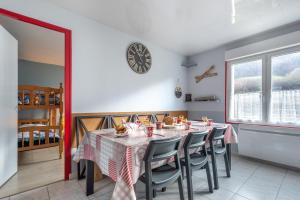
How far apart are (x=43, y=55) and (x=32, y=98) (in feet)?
2.37

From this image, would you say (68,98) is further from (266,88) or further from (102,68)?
(266,88)

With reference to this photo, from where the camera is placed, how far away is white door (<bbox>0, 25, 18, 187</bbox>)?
200 centimetres

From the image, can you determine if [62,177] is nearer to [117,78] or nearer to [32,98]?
[32,98]

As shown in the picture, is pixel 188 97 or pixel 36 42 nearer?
pixel 36 42

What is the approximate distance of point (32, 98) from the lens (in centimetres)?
251

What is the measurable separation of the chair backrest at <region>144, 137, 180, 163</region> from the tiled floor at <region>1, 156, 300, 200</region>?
746mm

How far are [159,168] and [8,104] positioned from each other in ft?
7.20

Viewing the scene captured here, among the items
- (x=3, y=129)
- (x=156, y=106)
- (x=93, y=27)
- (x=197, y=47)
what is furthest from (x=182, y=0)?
(x=3, y=129)

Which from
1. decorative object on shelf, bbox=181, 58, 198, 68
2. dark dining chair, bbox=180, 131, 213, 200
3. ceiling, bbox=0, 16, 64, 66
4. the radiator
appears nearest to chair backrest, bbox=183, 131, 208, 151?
dark dining chair, bbox=180, 131, 213, 200

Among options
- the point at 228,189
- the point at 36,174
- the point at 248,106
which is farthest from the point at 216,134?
the point at 36,174

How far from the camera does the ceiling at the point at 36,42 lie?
204cm

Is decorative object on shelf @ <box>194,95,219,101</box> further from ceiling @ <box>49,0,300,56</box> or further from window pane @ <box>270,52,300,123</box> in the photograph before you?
ceiling @ <box>49,0,300,56</box>

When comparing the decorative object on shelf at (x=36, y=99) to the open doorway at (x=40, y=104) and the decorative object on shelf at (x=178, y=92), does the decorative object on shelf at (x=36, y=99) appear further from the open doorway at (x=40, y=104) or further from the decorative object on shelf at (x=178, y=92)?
the decorative object on shelf at (x=178, y=92)

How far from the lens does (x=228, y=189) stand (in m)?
1.98
